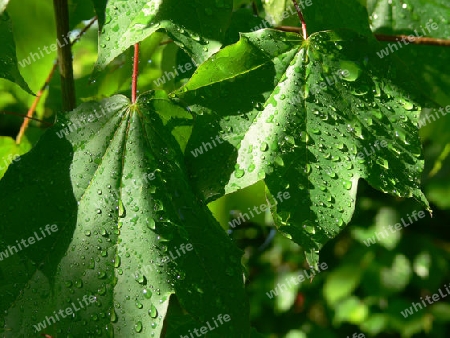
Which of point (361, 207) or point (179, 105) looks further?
point (361, 207)

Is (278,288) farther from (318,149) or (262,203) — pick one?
(318,149)

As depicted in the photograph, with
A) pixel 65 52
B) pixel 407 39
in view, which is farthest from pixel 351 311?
pixel 65 52

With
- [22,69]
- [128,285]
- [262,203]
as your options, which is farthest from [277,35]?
[22,69]

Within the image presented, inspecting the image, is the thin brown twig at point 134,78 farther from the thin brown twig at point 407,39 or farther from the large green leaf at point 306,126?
the thin brown twig at point 407,39

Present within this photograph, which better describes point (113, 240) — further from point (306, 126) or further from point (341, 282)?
point (341, 282)

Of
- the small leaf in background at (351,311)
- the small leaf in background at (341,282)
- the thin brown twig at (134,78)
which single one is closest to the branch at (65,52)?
the thin brown twig at (134,78)

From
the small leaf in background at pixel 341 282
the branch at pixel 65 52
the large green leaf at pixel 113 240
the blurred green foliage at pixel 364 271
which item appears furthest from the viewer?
the small leaf in background at pixel 341 282
